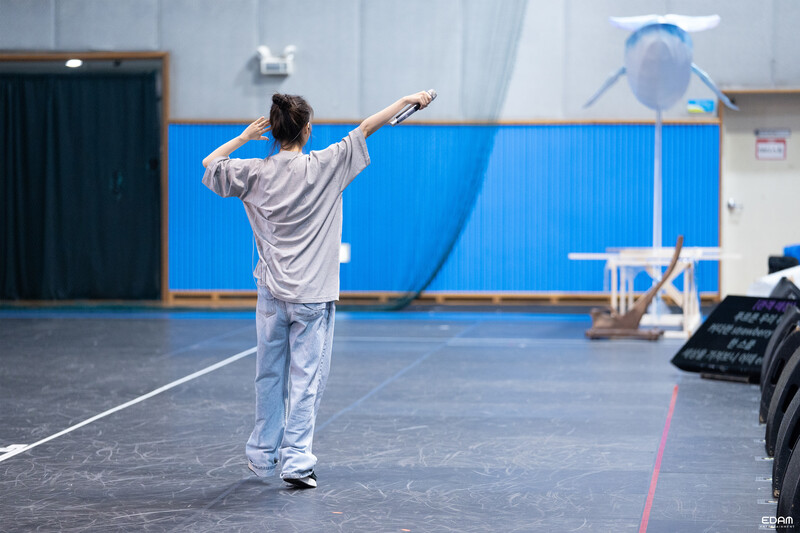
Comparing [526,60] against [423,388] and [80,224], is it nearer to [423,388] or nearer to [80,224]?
[80,224]

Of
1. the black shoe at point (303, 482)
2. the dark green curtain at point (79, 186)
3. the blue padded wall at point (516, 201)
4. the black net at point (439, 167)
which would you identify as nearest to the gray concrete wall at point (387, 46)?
the black net at point (439, 167)

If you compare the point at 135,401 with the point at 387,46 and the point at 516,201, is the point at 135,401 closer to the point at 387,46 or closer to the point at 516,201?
the point at 516,201

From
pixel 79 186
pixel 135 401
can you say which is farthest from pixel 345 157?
pixel 79 186

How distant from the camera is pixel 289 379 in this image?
4004mm

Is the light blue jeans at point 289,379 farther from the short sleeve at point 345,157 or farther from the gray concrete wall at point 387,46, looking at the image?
the gray concrete wall at point 387,46

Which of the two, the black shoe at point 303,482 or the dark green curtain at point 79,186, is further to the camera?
the dark green curtain at point 79,186

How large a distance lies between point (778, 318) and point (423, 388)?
7.96 ft

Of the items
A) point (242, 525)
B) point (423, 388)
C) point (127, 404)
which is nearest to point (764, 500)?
point (242, 525)

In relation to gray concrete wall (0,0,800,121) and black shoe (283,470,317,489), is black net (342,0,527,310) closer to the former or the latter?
gray concrete wall (0,0,800,121)

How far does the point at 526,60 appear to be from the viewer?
13.3 metres

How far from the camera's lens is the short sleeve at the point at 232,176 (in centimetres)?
393

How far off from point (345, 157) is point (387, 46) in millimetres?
9864

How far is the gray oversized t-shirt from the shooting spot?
3.88m

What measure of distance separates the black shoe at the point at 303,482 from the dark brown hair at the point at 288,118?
1.30 meters
